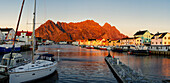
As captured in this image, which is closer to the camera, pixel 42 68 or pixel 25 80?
pixel 25 80

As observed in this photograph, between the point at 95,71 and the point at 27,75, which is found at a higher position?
the point at 27,75

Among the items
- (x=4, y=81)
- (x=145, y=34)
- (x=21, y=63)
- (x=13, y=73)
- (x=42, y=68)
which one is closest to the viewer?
(x=4, y=81)

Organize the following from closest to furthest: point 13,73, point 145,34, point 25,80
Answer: point 13,73, point 25,80, point 145,34

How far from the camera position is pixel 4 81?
1838 cm

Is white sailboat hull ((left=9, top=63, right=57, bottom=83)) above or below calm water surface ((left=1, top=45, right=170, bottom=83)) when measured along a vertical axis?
above

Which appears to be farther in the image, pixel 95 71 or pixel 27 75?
→ pixel 95 71

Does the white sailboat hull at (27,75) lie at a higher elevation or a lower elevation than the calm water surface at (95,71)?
higher

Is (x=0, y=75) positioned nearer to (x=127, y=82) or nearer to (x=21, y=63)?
(x=21, y=63)

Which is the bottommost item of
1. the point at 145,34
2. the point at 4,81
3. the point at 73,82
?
the point at 73,82

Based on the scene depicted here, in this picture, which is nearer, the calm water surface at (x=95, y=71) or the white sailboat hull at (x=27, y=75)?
the white sailboat hull at (x=27, y=75)

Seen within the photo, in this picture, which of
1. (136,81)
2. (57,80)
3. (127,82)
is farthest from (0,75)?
(136,81)

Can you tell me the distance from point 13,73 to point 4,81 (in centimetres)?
197

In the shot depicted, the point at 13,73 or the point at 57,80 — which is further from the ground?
the point at 13,73

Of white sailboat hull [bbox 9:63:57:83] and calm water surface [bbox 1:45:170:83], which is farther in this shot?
calm water surface [bbox 1:45:170:83]
